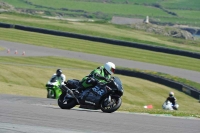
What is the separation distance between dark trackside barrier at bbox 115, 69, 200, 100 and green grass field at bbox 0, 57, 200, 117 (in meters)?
0.34

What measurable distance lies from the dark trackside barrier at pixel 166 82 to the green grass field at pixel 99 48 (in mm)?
8696

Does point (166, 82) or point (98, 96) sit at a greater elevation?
point (98, 96)

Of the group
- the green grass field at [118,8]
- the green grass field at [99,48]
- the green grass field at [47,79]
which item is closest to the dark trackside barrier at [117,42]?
the green grass field at [99,48]

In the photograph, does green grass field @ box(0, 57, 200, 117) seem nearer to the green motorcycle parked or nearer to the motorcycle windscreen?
the green motorcycle parked

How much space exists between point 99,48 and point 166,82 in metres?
18.9

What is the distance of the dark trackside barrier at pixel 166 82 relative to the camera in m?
31.5

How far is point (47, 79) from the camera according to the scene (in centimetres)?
3303

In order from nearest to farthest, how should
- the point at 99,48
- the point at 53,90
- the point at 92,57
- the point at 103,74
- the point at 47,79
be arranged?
the point at 103,74 → the point at 53,90 → the point at 47,79 → the point at 92,57 → the point at 99,48

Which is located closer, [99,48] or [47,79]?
[47,79]

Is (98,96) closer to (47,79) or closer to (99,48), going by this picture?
(47,79)

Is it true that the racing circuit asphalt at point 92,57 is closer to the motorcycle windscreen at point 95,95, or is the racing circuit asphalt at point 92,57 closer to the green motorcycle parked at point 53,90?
the green motorcycle parked at point 53,90

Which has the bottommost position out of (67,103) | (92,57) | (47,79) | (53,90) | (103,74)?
(92,57)

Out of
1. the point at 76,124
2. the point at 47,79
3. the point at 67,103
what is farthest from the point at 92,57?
the point at 76,124

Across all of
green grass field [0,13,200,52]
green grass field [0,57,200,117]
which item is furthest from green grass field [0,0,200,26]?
green grass field [0,57,200,117]
